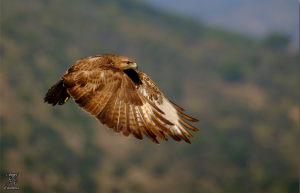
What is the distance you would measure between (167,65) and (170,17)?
1406 inches

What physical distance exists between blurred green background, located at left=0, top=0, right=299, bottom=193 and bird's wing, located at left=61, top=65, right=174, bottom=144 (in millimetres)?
74656

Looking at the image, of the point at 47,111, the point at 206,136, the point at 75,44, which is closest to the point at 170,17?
the point at 75,44

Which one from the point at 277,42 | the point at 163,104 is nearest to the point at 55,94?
the point at 163,104

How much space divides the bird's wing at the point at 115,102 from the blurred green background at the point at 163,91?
74656 millimetres

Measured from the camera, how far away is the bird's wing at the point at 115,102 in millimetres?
8758

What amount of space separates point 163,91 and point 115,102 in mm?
109506

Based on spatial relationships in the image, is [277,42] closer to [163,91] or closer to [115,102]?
[163,91]

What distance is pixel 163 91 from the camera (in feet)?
389

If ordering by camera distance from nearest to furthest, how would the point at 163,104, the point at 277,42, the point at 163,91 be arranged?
the point at 163,104 → the point at 163,91 → the point at 277,42

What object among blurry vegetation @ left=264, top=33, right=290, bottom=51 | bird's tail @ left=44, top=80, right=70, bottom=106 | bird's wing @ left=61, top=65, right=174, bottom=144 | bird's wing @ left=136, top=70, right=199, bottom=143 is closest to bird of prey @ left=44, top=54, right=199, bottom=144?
bird's wing @ left=61, top=65, right=174, bottom=144

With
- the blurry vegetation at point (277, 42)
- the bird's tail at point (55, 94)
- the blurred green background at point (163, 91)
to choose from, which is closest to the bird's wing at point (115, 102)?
the bird's tail at point (55, 94)

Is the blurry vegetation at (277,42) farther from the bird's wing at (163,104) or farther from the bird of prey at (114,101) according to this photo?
the bird of prey at (114,101)

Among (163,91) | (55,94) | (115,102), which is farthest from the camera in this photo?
(163,91)

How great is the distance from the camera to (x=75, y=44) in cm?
12675
